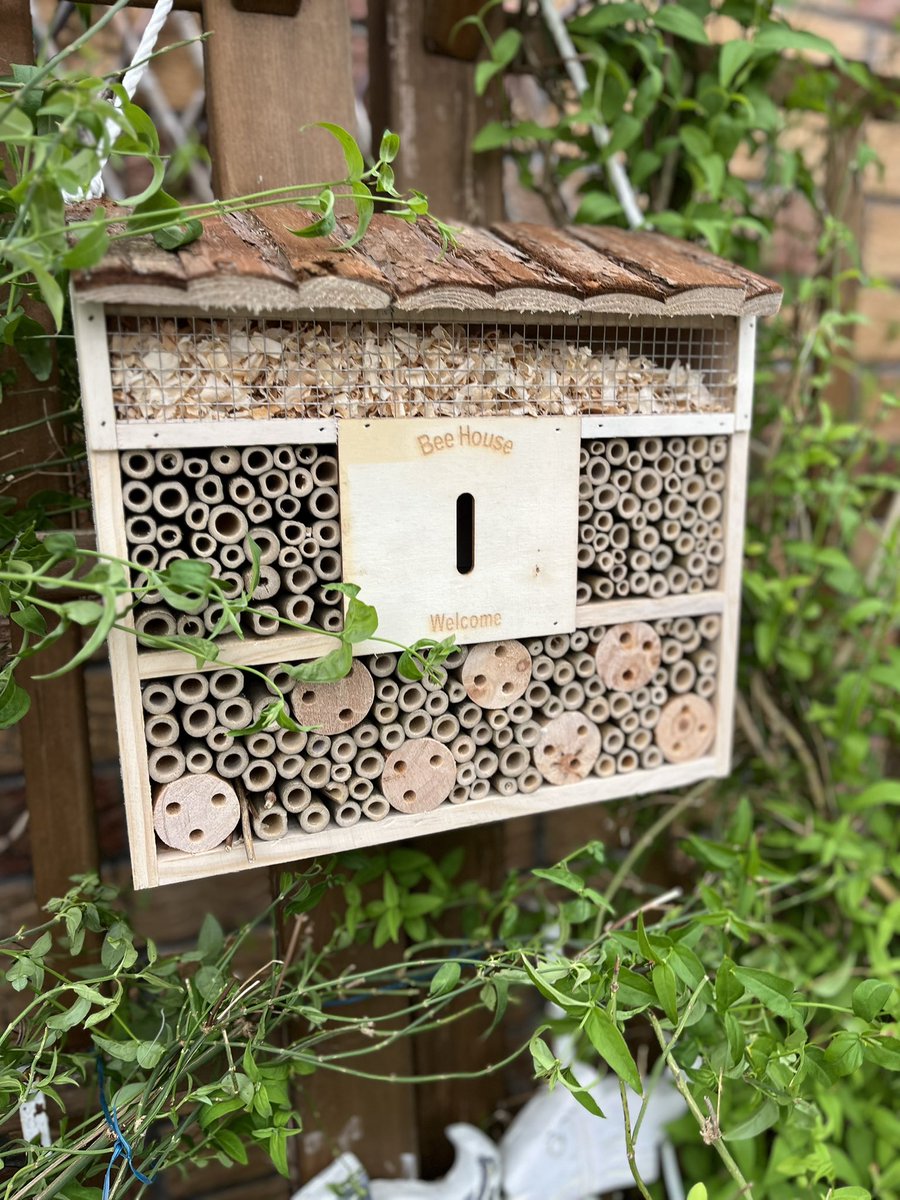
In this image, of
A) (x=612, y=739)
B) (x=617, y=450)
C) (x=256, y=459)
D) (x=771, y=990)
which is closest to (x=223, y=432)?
(x=256, y=459)

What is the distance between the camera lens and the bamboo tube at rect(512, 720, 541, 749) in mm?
847

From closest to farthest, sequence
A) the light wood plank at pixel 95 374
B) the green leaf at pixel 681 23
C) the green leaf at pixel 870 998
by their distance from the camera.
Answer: the light wood plank at pixel 95 374, the green leaf at pixel 870 998, the green leaf at pixel 681 23

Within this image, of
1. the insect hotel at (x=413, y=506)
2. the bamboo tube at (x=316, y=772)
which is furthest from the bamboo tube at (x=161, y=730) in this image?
the bamboo tube at (x=316, y=772)

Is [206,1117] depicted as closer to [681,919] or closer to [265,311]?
[681,919]

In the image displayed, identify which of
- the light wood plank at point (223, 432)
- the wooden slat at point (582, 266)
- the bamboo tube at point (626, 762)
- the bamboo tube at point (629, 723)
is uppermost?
the wooden slat at point (582, 266)

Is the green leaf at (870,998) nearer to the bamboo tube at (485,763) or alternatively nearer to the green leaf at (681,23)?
the bamboo tube at (485,763)

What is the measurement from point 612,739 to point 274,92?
67 centimetres

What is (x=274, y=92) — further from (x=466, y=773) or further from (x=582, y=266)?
(x=466, y=773)

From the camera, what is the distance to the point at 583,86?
988 mm

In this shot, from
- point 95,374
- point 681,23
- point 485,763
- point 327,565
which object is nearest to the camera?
point 95,374

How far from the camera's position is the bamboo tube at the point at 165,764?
2.32 ft

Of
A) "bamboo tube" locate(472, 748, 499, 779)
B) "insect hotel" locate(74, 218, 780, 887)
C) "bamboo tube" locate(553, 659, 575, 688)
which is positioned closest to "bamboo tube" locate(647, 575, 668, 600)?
"insect hotel" locate(74, 218, 780, 887)

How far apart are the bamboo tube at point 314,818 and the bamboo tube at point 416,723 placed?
9 cm

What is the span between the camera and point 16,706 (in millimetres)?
683
